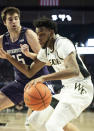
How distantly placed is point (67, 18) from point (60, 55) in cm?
953

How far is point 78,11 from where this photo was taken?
1226 cm

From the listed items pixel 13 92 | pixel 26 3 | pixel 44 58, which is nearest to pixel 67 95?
pixel 44 58

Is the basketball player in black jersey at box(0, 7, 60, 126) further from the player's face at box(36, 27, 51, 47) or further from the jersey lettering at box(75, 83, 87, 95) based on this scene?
the jersey lettering at box(75, 83, 87, 95)

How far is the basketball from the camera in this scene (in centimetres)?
304

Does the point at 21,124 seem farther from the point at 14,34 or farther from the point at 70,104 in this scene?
the point at 70,104

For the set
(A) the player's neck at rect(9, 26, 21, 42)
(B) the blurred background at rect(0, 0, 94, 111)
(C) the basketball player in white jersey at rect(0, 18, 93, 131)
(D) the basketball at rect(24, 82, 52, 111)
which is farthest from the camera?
(B) the blurred background at rect(0, 0, 94, 111)

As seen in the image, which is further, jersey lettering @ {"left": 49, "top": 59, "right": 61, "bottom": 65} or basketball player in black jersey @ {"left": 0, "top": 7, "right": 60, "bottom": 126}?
basketball player in black jersey @ {"left": 0, "top": 7, "right": 60, "bottom": 126}

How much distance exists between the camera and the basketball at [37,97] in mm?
3037

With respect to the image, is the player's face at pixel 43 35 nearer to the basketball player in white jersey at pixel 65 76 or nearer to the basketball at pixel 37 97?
the basketball player in white jersey at pixel 65 76

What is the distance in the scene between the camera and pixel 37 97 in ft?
10.1

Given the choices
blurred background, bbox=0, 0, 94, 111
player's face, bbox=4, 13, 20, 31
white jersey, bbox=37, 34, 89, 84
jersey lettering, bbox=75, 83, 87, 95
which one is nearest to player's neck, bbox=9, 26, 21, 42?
player's face, bbox=4, 13, 20, 31

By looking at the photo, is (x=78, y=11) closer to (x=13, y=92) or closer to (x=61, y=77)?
(x=13, y=92)

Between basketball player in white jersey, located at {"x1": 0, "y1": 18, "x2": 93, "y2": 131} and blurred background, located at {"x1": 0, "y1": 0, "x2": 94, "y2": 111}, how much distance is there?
8429mm

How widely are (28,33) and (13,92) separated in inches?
31.4
